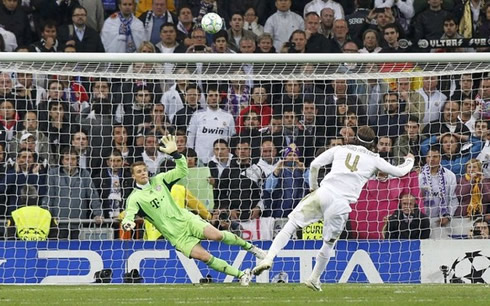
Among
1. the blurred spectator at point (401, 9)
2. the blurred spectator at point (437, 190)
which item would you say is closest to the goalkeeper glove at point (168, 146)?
the blurred spectator at point (437, 190)

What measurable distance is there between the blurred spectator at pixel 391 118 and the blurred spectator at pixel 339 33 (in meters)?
2.15

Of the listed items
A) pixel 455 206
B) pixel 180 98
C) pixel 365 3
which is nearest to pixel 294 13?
pixel 365 3

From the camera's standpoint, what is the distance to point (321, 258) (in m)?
13.4

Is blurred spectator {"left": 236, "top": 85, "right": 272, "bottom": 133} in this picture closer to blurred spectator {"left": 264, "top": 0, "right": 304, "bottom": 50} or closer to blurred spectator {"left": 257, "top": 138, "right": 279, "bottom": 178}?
blurred spectator {"left": 257, "top": 138, "right": 279, "bottom": 178}

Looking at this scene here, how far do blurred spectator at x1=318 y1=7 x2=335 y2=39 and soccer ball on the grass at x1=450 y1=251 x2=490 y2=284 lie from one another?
503cm

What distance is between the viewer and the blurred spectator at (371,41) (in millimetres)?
18391

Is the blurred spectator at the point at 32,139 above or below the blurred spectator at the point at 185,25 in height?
below

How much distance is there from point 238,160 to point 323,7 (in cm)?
427

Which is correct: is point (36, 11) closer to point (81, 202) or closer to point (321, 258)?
point (81, 202)

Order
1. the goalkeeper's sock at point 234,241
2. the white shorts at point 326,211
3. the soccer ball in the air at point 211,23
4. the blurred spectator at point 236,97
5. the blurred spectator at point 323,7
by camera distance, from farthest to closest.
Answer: the blurred spectator at point 323,7
the blurred spectator at point 236,97
the soccer ball in the air at point 211,23
the goalkeeper's sock at point 234,241
the white shorts at point 326,211

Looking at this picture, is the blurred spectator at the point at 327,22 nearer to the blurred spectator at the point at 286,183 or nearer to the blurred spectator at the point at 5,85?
the blurred spectator at the point at 286,183

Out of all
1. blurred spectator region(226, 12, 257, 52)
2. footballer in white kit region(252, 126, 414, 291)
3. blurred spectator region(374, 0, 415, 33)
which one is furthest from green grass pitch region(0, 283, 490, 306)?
blurred spectator region(374, 0, 415, 33)

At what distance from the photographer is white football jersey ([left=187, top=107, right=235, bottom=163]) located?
54.4 feet

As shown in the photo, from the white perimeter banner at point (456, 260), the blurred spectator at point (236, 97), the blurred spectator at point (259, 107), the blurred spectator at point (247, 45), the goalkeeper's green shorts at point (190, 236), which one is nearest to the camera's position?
the goalkeeper's green shorts at point (190, 236)
